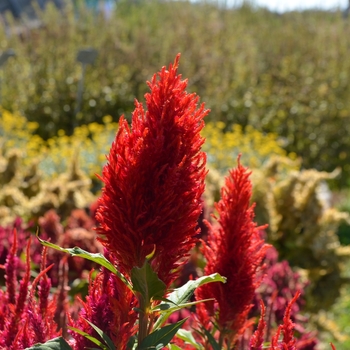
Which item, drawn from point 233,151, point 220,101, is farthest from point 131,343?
point 220,101

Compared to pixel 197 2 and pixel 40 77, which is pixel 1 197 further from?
pixel 197 2

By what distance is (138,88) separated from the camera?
36.4 feet

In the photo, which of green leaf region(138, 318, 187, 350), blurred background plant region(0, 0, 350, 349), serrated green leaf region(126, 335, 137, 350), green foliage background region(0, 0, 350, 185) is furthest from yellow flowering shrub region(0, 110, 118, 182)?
green leaf region(138, 318, 187, 350)

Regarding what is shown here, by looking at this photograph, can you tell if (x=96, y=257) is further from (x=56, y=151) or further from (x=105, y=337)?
(x=56, y=151)

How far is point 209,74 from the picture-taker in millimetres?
11172

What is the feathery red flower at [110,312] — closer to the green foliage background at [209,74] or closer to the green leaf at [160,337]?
the green leaf at [160,337]

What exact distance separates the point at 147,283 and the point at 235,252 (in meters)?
0.30

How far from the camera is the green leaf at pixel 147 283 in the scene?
914 mm

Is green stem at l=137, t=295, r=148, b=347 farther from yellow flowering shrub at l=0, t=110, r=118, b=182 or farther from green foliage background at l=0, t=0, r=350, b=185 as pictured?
green foliage background at l=0, t=0, r=350, b=185

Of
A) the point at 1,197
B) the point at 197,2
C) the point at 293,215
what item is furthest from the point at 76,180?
the point at 197,2

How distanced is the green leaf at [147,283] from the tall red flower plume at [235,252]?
0.87ft

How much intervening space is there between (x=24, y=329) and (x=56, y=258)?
1.27 metres

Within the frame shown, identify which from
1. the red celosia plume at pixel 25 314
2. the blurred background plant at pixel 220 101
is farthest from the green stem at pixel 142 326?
the blurred background plant at pixel 220 101

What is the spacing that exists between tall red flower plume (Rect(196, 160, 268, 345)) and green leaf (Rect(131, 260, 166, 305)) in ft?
0.87
